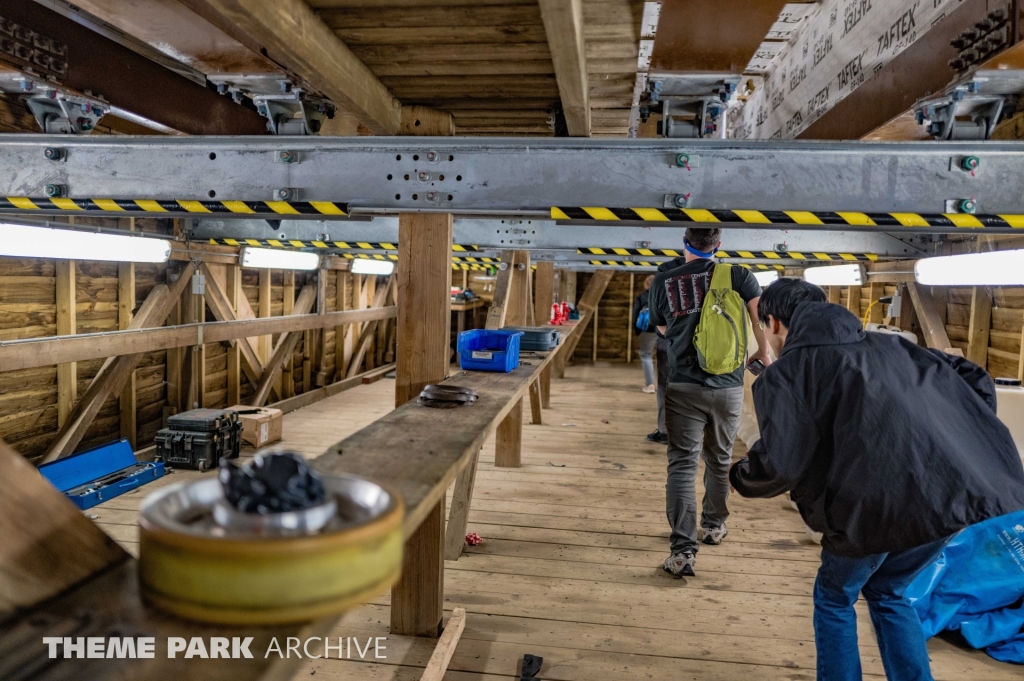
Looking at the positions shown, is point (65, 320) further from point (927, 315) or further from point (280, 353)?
point (927, 315)

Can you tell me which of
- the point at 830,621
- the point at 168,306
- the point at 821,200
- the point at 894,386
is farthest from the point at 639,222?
the point at 168,306

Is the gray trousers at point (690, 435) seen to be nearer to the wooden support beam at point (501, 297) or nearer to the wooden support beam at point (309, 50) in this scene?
the wooden support beam at point (501, 297)

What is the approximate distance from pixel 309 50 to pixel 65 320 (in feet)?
15.9

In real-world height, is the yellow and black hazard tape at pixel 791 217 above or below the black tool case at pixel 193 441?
above

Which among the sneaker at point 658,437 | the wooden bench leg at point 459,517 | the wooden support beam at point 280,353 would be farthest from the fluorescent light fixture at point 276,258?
the sneaker at point 658,437

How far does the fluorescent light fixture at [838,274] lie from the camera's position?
614cm

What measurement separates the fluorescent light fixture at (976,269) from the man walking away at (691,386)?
140 cm

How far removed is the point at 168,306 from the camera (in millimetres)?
6645

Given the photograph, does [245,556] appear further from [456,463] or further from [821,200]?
[821,200]

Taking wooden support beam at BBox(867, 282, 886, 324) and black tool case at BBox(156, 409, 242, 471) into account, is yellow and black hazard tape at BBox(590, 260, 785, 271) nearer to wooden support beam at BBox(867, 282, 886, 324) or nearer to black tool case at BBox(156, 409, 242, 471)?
wooden support beam at BBox(867, 282, 886, 324)

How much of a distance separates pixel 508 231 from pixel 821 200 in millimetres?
3934

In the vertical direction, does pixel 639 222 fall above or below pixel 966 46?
below

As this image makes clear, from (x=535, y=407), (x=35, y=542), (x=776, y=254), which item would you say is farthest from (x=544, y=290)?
(x=35, y=542)

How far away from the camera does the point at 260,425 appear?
21.3 feet
